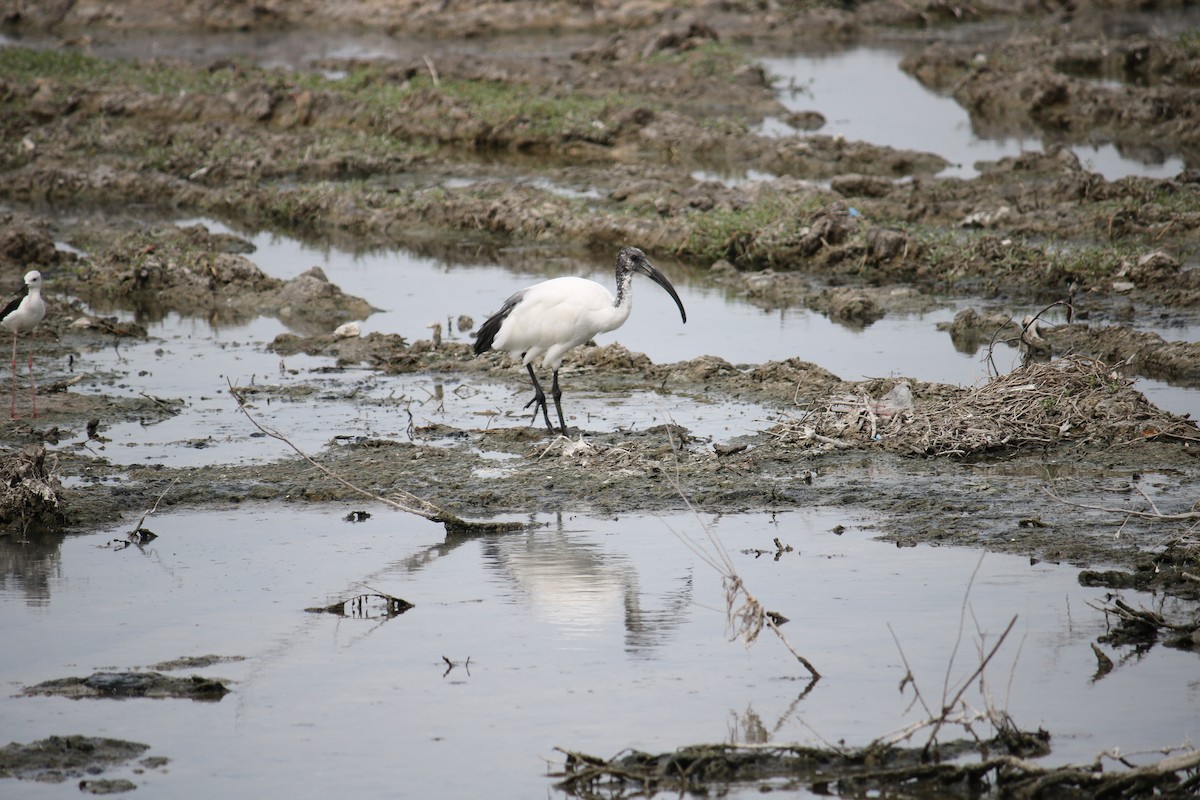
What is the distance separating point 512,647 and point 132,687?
1.63 meters

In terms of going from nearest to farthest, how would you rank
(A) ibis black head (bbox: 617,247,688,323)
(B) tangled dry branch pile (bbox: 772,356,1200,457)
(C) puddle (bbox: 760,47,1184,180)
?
(B) tangled dry branch pile (bbox: 772,356,1200,457) → (A) ibis black head (bbox: 617,247,688,323) → (C) puddle (bbox: 760,47,1184,180)

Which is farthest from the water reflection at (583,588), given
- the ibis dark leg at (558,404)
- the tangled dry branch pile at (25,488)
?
the tangled dry branch pile at (25,488)

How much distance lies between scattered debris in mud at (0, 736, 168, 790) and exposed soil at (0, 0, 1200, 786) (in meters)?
2.96

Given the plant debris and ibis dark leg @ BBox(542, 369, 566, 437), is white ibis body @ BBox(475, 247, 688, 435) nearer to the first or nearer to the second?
ibis dark leg @ BBox(542, 369, 566, 437)

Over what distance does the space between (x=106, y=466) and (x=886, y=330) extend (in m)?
6.91

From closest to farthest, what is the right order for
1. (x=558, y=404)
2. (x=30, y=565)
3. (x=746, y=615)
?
(x=746, y=615) < (x=30, y=565) < (x=558, y=404)

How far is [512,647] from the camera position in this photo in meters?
6.45

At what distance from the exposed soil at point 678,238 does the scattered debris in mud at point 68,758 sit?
9.72ft

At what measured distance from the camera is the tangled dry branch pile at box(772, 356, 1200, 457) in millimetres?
8938

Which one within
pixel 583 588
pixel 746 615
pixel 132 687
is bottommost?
pixel 132 687

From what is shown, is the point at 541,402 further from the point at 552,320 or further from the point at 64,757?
the point at 64,757

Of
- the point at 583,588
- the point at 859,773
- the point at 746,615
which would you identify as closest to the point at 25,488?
the point at 583,588

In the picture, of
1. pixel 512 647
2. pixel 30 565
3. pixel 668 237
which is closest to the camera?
pixel 512 647

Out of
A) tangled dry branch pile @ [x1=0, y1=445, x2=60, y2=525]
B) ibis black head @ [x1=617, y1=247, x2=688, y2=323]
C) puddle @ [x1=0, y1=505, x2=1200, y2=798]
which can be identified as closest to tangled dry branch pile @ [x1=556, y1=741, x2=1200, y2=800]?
puddle @ [x1=0, y1=505, x2=1200, y2=798]
